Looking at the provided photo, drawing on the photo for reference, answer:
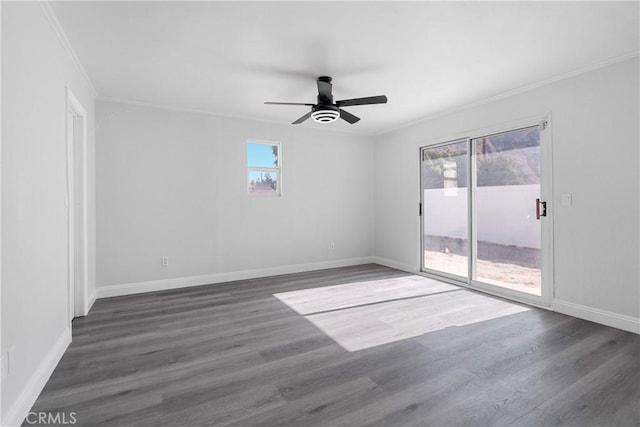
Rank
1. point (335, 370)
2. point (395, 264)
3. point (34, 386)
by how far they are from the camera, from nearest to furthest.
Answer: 1. point (34, 386)
2. point (335, 370)
3. point (395, 264)

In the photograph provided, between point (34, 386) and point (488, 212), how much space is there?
4839 mm

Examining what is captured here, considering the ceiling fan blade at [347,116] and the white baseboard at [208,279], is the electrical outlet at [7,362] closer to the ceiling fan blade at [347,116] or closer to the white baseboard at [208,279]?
the white baseboard at [208,279]

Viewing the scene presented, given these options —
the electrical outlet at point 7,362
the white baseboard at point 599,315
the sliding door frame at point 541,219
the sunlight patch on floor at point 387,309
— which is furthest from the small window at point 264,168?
the white baseboard at point 599,315

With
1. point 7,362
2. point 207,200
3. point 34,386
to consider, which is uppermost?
point 207,200

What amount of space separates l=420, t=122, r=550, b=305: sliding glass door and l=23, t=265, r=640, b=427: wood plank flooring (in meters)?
0.70

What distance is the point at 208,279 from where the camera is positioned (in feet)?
15.8

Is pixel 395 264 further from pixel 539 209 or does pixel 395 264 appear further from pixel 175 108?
pixel 175 108

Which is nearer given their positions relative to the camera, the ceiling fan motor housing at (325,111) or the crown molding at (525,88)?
the crown molding at (525,88)

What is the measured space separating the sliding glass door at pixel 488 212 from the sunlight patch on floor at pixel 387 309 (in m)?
0.38

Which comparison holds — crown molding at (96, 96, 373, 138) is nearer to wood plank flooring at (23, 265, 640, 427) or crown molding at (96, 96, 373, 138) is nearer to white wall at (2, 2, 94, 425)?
white wall at (2, 2, 94, 425)

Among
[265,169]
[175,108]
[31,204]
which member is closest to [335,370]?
[31,204]

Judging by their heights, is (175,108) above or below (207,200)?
above

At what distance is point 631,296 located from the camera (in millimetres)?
2986

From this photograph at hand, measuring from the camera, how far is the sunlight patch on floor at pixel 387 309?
2988 mm
